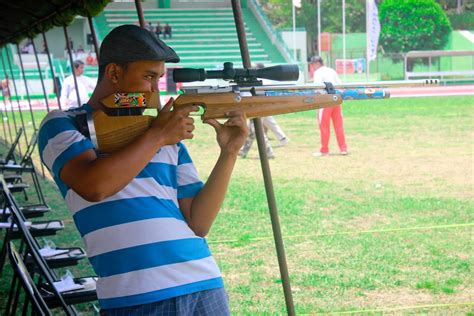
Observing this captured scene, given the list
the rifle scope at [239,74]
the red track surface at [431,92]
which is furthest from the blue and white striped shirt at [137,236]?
the red track surface at [431,92]

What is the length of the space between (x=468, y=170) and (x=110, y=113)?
31.2 feet

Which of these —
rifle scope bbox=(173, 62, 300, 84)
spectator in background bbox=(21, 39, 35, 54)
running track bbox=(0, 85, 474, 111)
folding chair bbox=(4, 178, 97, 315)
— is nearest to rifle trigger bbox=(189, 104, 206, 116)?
rifle scope bbox=(173, 62, 300, 84)

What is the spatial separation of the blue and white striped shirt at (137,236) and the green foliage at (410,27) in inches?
1524

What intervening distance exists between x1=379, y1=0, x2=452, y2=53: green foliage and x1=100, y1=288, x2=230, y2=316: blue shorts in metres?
38.7

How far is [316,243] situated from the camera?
7.02 metres

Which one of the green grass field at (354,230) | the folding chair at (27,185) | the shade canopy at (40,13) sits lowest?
the green grass field at (354,230)

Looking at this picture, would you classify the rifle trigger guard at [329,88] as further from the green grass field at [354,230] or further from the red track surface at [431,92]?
the red track surface at [431,92]

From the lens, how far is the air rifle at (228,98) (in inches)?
81.6

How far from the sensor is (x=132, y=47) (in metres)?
2.08

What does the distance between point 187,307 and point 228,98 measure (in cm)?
58

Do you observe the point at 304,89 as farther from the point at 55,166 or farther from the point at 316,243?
the point at 316,243

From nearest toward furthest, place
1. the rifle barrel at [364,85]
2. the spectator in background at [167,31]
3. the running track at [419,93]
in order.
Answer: the rifle barrel at [364,85]
the running track at [419,93]
the spectator in background at [167,31]

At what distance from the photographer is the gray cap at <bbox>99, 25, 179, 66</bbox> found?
2068 millimetres

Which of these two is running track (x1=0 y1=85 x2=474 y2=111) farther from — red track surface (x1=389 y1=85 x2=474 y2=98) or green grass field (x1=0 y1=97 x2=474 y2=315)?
green grass field (x1=0 y1=97 x2=474 y2=315)
